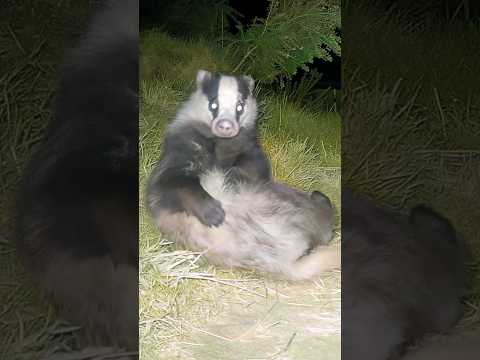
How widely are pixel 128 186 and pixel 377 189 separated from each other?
820mm

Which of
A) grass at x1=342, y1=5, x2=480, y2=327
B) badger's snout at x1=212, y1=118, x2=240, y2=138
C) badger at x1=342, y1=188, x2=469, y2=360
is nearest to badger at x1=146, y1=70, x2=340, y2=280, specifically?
badger's snout at x1=212, y1=118, x2=240, y2=138

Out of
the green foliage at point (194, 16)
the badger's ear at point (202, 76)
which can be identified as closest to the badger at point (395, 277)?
the badger's ear at point (202, 76)

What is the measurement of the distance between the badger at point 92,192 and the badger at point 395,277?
0.71m

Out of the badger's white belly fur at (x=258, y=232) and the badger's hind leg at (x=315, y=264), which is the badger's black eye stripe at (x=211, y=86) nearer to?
the badger's white belly fur at (x=258, y=232)

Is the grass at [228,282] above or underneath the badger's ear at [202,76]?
underneath

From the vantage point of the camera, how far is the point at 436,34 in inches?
75.5

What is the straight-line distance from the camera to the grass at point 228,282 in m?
1.93

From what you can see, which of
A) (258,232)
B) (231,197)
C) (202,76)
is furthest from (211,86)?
(258,232)

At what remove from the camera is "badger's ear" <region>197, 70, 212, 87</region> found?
2.01 metres

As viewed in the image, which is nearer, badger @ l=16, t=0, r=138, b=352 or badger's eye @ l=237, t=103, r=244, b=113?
badger @ l=16, t=0, r=138, b=352

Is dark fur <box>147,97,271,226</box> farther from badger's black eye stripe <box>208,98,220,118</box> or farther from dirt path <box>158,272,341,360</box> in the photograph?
dirt path <box>158,272,341,360</box>

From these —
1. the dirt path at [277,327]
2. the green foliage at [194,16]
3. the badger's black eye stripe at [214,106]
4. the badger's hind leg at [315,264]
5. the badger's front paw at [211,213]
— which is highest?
the green foliage at [194,16]

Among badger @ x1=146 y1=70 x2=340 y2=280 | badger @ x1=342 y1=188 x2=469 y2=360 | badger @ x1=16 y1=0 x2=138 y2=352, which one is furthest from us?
badger @ x1=146 y1=70 x2=340 y2=280

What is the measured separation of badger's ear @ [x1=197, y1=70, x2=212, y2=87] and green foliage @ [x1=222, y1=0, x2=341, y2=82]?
0.35ft
